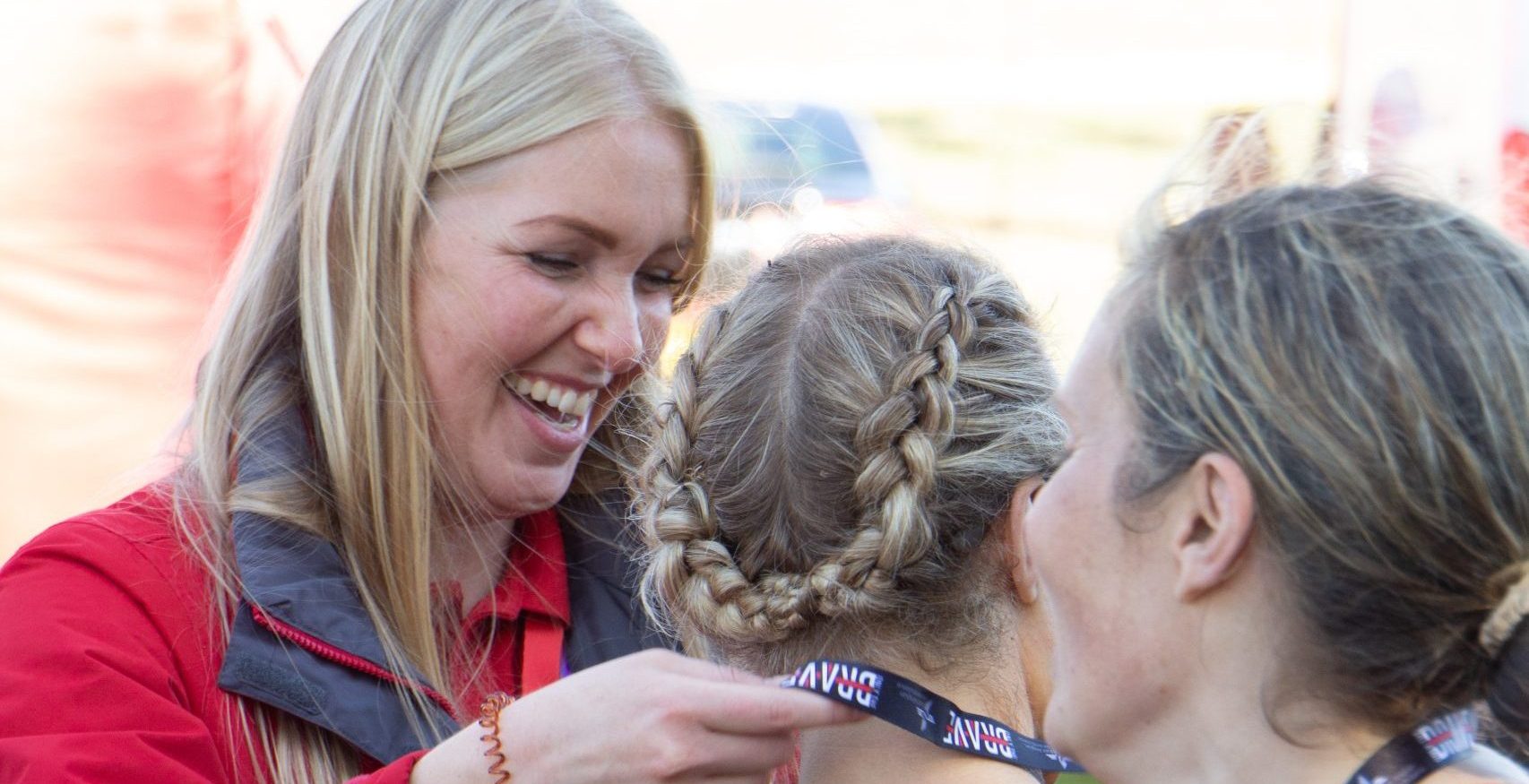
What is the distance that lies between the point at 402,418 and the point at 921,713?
37.5 inches

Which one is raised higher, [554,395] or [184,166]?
[184,166]

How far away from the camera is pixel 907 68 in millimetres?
16062

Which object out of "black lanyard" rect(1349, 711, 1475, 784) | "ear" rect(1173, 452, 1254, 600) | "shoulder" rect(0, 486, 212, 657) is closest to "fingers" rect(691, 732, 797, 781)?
"ear" rect(1173, 452, 1254, 600)

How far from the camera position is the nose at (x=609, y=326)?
2.17 m

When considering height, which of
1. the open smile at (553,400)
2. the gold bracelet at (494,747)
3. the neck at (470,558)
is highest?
the open smile at (553,400)

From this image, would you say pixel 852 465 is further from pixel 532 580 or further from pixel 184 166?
pixel 184 166

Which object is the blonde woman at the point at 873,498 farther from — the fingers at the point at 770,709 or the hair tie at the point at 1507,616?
the hair tie at the point at 1507,616

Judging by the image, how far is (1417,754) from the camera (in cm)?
124

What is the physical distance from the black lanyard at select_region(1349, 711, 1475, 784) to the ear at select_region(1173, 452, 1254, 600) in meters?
0.19

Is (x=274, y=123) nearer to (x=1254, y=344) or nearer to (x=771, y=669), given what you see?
(x=771, y=669)

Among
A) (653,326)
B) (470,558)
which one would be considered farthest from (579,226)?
(470,558)

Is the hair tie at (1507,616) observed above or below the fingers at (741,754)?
above

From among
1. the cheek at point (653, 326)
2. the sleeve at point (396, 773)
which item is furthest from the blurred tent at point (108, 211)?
the sleeve at point (396, 773)

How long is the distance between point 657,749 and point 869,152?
317 inches
